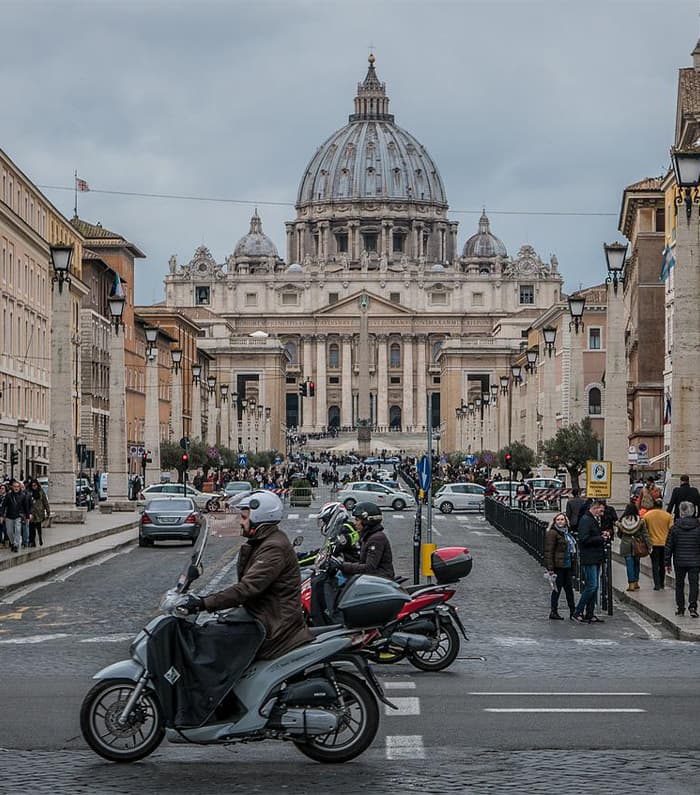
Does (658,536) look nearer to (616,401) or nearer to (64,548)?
(616,401)

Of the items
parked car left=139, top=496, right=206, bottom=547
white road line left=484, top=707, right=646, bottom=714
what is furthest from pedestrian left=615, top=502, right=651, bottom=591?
parked car left=139, top=496, right=206, bottom=547

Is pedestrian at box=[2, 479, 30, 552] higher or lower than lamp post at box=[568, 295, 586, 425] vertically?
lower

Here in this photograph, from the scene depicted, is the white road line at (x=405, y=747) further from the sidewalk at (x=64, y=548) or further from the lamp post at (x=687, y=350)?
the lamp post at (x=687, y=350)

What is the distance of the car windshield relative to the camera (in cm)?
4125

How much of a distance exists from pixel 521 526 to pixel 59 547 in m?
10.1

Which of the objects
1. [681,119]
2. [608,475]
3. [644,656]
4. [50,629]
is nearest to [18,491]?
[608,475]

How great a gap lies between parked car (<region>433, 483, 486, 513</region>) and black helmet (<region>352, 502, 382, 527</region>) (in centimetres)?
5026

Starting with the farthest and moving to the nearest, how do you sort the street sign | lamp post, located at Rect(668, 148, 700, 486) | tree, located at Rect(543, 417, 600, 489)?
1. tree, located at Rect(543, 417, 600, 489)
2. the street sign
3. lamp post, located at Rect(668, 148, 700, 486)

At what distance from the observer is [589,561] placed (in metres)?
22.1

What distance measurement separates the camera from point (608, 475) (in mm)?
32469

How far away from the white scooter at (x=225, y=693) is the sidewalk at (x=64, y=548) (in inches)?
608

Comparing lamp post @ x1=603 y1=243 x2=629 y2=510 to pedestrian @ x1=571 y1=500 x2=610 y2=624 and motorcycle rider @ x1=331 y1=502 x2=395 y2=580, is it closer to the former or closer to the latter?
pedestrian @ x1=571 y1=500 x2=610 y2=624

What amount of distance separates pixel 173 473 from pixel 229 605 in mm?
84554

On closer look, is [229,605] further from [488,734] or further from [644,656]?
[644,656]
